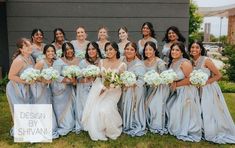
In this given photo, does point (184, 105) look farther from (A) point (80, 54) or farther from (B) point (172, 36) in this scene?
(A) point (80, 54)

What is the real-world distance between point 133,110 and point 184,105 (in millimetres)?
957

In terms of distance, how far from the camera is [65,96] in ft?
21.2

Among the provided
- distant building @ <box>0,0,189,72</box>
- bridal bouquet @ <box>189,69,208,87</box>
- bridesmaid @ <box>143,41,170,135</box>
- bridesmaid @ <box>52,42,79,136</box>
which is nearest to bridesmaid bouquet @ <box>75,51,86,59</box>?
bridesmaid @ <box>52,42,79,136</box>

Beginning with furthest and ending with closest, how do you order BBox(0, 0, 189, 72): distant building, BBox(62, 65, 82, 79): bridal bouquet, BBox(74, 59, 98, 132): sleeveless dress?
1. BBox(0, 0, 189, 72): distant building
2. BBox(74, 59, 98, 132): sleeveless dress
3. BBox(62, 65, 82, 79): bridal bouquet

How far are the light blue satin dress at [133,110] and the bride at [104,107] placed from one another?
0.18m

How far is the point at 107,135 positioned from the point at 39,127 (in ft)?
4.09

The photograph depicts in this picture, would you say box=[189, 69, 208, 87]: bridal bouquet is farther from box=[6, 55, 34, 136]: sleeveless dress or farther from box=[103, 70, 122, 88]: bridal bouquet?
box=[6, 55, 34, 136]: sleeveless dress

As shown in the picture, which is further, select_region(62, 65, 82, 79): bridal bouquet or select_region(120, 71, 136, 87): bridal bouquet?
select_region(62, 65, 82, 79): bridal bouquet

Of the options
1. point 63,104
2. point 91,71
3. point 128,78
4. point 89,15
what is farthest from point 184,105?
point 89,15

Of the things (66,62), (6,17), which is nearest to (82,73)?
(66,62)

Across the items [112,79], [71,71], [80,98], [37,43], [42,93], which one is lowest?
[80,98]

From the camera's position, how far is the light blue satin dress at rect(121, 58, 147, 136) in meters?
6.34

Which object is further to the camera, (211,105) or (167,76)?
(211,105)

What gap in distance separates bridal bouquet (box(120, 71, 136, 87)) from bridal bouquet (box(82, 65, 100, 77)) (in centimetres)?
46
